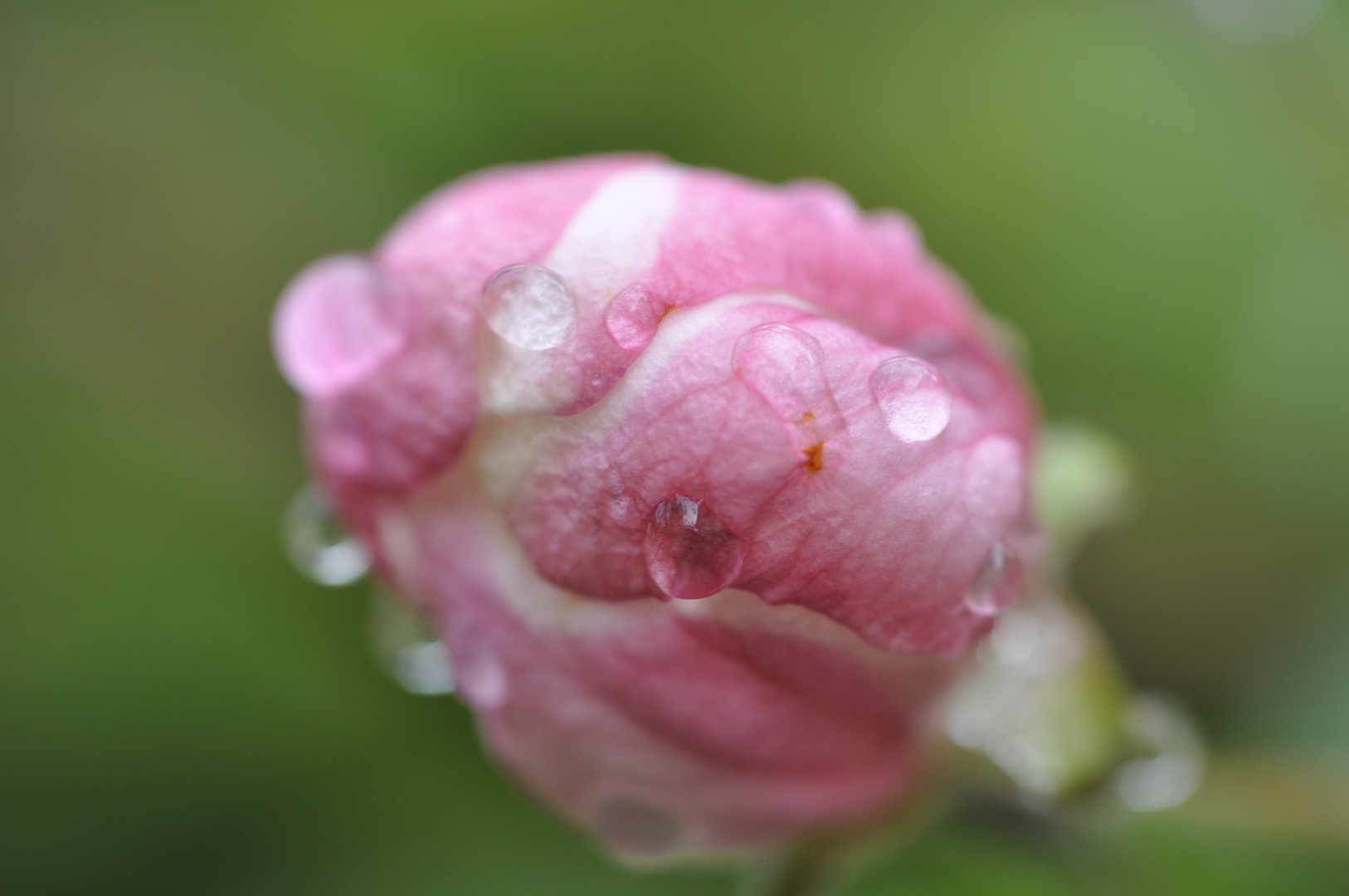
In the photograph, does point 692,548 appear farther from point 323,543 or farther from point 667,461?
point 323,543

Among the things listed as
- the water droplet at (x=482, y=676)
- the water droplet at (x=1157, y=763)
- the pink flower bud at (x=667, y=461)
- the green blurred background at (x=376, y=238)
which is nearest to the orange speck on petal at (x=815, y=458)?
the pink flower bud at (x=667, y=461)

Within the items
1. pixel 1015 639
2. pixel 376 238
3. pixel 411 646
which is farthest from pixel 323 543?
pixel 376 238

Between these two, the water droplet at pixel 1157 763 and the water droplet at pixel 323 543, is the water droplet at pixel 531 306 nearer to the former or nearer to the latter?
the water droplet at pixel 323 543

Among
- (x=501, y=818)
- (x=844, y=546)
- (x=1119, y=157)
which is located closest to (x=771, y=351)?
(x=844, y=546)

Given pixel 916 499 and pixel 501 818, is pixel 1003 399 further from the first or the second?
pixel 501 818

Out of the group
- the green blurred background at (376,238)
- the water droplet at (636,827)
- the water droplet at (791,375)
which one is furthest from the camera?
the green blurred background at (376,238)

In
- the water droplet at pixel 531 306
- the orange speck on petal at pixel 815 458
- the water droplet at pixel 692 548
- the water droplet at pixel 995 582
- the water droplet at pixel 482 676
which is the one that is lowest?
the water droplet at pixel 482 676

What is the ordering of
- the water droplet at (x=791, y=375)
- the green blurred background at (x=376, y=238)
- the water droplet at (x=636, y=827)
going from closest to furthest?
the water droplet at (x=791, y=375) → the water droplet at (x=636, y=827) → the green blurred background at (x=376, y=238)

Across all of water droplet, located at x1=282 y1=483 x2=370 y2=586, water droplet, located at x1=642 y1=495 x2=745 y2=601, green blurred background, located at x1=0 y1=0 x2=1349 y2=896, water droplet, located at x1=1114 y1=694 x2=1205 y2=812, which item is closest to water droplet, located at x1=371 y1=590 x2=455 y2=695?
water droplet, located at x1=282 y1=483 x2=370 y2=586

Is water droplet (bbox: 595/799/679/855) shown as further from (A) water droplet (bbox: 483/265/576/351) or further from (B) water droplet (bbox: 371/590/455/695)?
(A) water droplet (bbox: 483/265/576/351)
